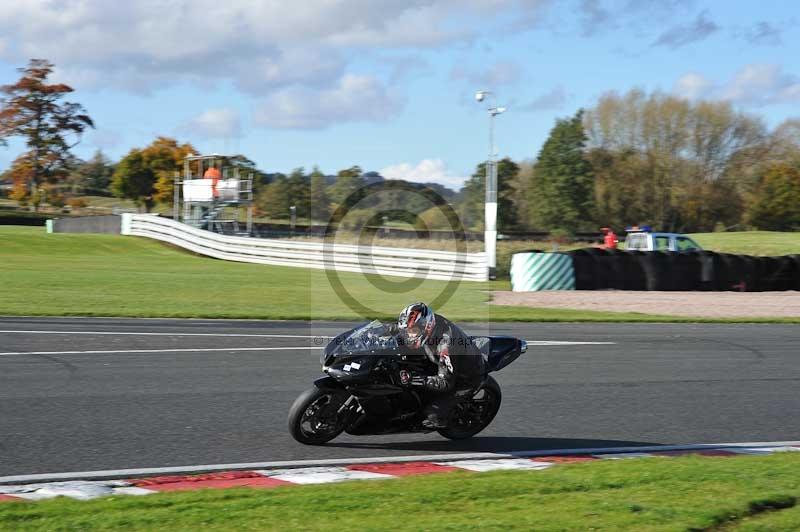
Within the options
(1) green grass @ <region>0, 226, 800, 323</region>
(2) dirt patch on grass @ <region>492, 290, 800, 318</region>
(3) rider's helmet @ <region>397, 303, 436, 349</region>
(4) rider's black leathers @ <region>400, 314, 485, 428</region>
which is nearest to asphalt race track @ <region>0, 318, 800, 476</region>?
(4) rider's black leathers @ <region>400, 314, 485, 428</region>

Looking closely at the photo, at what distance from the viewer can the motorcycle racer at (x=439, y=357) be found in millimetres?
7879

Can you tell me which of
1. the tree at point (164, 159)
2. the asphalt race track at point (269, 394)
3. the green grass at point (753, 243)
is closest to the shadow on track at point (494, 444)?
the asphalt race track at point (269, 394)

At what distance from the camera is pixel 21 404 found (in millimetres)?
9359

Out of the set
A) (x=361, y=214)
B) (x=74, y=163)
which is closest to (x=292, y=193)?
(x=74, y=163)

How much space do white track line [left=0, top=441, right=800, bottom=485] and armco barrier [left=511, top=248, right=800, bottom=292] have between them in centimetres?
1832

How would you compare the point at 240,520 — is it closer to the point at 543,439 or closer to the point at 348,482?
the point at 348,482

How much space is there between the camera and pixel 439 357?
7.93 meters

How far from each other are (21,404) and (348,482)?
434 centimetres

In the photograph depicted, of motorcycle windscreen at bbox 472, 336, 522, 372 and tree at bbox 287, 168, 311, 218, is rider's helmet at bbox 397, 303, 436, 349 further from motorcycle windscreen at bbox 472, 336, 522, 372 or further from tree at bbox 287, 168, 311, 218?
tree at bbox 287, 168, 311, 218

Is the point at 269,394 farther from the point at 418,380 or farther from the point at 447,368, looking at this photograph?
the point at 447,368

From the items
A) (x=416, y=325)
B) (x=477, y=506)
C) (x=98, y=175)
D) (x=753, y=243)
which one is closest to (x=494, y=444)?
(x=416, y=325)

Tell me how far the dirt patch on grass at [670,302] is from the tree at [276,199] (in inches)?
1181

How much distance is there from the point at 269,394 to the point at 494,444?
306cm

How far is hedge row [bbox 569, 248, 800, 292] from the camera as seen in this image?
2720 centimetres
